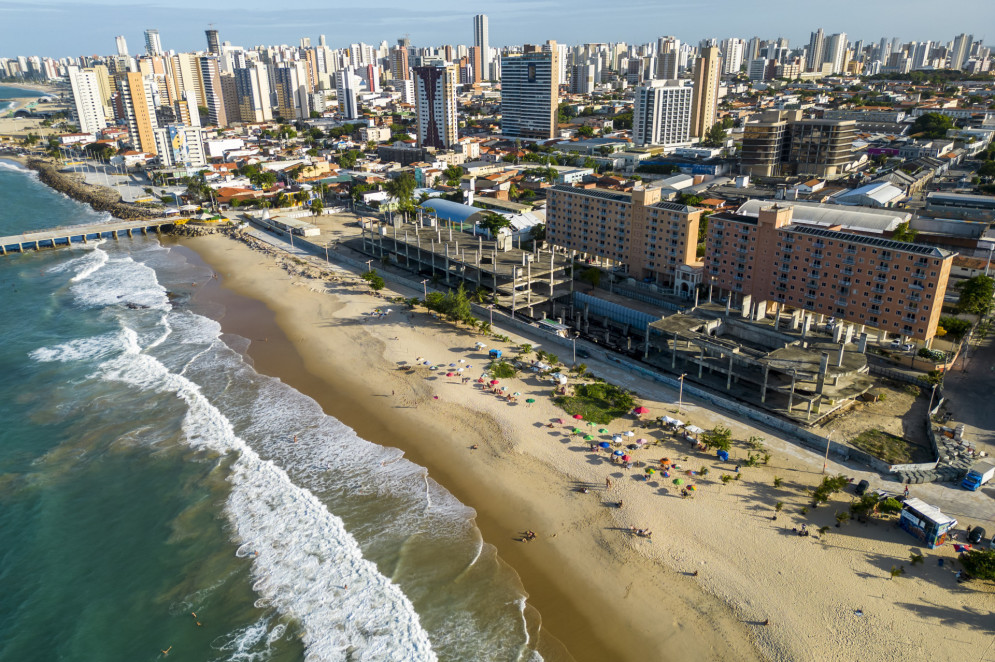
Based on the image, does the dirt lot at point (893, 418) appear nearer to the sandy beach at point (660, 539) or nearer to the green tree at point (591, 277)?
the sandy beach at point (660, 539)

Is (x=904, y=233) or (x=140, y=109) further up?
(x=140, y=109)

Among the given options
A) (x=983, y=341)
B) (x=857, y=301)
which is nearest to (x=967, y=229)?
(x=983, y=341)

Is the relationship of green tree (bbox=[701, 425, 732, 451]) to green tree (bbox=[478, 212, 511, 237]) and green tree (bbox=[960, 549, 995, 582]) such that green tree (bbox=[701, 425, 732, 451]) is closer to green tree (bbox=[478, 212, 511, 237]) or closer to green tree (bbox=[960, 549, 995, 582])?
green tree (bbox=[960, 549, 995, 582])

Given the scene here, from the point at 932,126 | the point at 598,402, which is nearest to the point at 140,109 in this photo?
the point at 598,402

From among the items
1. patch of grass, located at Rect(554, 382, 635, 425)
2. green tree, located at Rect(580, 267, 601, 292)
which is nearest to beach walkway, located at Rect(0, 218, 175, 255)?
green tree, located at Rect(580, 267, 601, 292)

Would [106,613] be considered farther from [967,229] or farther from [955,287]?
[967,229]

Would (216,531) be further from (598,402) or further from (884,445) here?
(884,445)
